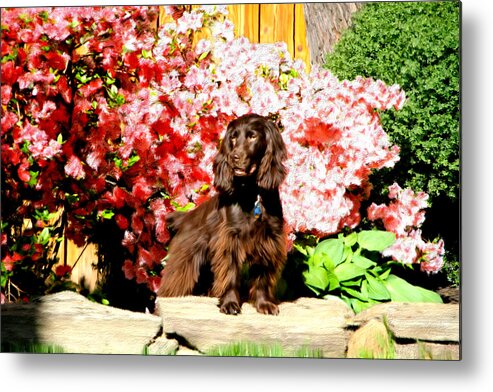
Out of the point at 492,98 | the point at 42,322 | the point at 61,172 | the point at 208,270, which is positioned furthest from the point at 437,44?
the point at 42,322

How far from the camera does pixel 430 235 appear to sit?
375 cm

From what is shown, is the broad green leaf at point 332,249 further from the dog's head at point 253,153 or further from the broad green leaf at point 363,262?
the dog's head at point 253,153

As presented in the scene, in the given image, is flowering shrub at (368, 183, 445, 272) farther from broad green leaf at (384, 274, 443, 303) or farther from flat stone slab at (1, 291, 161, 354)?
flat stone slab at (1, 291, 161, 354)

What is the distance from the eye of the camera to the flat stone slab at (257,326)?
3594 mm

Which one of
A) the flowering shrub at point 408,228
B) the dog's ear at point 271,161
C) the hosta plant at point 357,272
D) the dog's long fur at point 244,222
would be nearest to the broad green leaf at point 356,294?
the hosta plant at point 357,272

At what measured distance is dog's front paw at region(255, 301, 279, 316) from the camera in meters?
3.59

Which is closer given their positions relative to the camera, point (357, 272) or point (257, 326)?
point (257, 326)

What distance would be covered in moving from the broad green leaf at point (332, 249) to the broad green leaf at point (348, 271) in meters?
0.03

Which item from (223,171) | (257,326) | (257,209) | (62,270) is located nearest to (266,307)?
(257,326)

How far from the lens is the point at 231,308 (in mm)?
3562

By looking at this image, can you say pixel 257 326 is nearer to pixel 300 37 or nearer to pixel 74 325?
pixel 74 325

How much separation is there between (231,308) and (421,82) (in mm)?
1247

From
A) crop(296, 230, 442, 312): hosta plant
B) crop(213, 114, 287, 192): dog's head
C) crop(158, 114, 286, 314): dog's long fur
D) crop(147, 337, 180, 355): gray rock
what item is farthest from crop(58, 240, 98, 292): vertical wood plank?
crop(296, 230, 442, 312): hosta plant

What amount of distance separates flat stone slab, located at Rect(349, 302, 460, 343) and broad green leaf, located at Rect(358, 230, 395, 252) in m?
0.27
